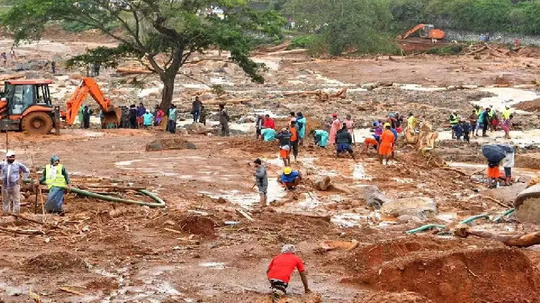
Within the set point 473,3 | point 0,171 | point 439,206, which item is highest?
point 473,3

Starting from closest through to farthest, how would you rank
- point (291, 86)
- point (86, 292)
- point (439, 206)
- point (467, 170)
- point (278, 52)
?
point (86, 292) → point (439, 206) → point (467, 170) → point (291, 86) → point (278, 52)

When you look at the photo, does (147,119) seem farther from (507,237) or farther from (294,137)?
(507,237)

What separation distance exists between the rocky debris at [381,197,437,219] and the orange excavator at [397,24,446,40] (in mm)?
61655

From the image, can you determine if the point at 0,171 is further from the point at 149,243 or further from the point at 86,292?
the point at 86,292

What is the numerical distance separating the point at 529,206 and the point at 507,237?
7.96ft

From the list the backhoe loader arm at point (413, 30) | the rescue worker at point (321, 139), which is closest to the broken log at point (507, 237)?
the rescue worker at point (321, 139)

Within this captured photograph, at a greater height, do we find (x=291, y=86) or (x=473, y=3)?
(x=473, y=3)

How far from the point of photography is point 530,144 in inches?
1150

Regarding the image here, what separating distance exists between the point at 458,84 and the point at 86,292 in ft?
139

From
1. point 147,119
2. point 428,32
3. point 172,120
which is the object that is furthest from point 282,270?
point 428,32

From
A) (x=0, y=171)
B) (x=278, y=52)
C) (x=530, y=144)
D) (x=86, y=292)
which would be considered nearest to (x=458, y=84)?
(x=530, y=144)

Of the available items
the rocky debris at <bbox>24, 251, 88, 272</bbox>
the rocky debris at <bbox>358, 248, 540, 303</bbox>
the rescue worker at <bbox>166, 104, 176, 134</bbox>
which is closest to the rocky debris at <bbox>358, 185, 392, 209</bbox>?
the rocky debris at <bbox>358, 248, 540, 303</bbox>

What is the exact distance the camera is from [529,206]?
16.7 m

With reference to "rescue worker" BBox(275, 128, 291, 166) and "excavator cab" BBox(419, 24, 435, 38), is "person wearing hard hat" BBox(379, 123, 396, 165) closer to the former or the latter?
"rescue worker" BBox(275, 128, 291, 166)
